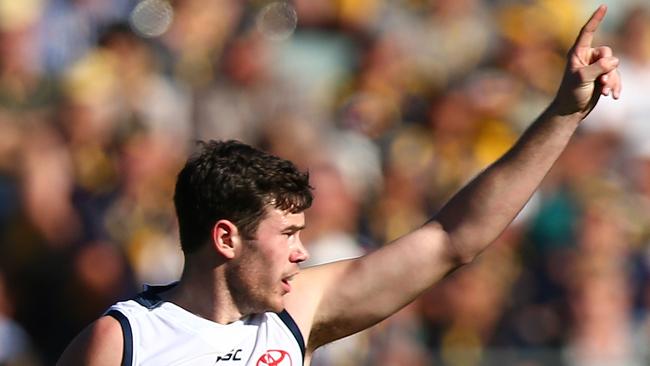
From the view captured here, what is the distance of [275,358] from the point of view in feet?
13.5

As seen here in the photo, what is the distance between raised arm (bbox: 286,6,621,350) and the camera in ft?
12.8

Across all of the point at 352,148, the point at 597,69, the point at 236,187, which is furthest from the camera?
the point at 352,148

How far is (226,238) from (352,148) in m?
4.31

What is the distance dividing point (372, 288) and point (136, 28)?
502cm

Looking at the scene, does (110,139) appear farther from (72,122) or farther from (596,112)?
(596,112)

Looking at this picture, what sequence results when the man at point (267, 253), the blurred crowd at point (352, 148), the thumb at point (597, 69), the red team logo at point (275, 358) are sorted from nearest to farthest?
the thumb at point (597, 69) → the man at point (267, 253) → the red team logo at point (275, 358) → the blurred crowd at point (352, 148)

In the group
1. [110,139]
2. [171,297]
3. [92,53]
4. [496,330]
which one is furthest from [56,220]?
[171,297]

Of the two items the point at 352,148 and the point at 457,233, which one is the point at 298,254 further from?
the point at 352,148

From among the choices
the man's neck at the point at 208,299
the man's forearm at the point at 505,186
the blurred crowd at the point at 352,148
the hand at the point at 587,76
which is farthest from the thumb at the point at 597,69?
the blurred crowd at the point at 352,148

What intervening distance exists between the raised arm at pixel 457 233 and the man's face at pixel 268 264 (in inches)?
7.9

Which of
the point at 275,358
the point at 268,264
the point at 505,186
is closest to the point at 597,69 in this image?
the point at 505,186

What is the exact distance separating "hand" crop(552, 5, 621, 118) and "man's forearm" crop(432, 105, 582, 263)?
4cm

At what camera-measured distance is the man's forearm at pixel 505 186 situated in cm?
398

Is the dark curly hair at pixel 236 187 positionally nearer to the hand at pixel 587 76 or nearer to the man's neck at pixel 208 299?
the man's neck at pixel 208 299
